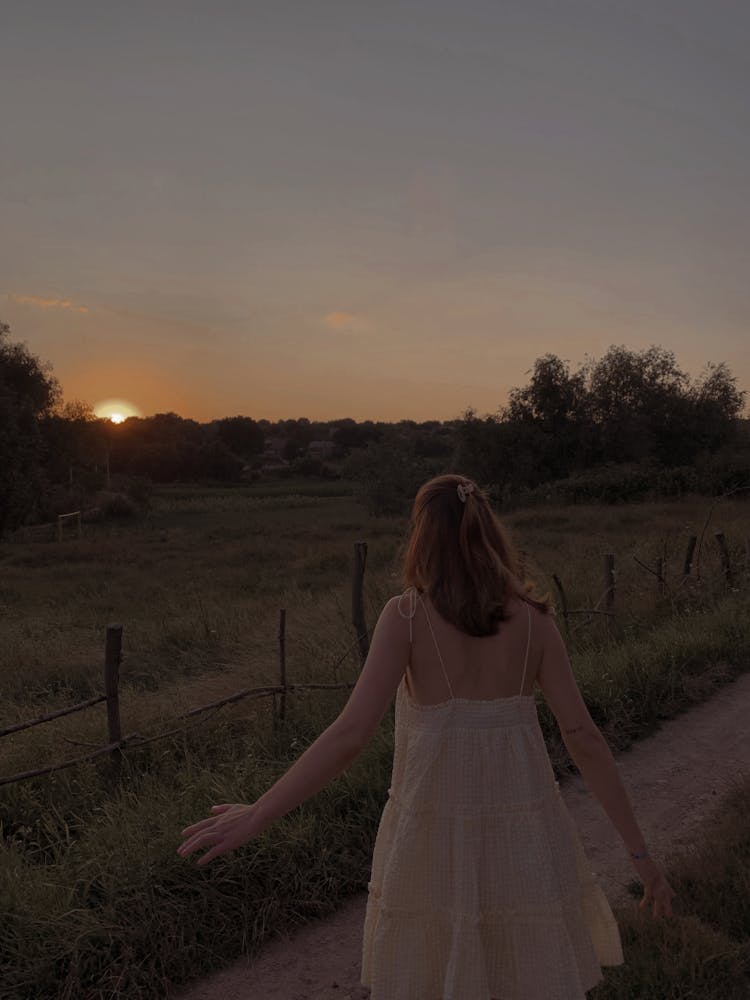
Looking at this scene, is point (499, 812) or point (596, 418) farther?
point (596, 418)

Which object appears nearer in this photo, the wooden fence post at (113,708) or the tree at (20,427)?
the wooden fence post at (113,708)

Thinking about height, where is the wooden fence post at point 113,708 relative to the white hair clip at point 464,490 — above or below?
below

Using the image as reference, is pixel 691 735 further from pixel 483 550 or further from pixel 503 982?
pixel 483 550

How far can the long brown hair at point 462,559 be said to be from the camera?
201 cm

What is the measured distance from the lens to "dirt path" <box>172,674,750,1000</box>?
3.56 meters

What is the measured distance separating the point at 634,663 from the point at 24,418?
31.8 meters

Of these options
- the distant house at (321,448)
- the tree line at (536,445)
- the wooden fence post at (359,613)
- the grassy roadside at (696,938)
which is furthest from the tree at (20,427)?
the distant house at (321,448)

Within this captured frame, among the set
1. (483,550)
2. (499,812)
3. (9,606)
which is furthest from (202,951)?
(9,606)

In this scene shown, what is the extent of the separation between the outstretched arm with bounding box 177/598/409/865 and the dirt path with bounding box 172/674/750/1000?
6.45ft

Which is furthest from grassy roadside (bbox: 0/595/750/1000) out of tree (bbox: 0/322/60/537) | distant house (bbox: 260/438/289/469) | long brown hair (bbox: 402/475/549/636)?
distant house (bbox: 260/438/289/469)

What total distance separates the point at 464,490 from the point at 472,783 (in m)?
0.77

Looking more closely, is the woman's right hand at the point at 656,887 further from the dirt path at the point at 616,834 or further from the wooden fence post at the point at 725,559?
the wooden fence post at the point at 725,559

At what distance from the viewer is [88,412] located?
130 ft

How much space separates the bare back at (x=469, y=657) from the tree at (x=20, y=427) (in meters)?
31.3
